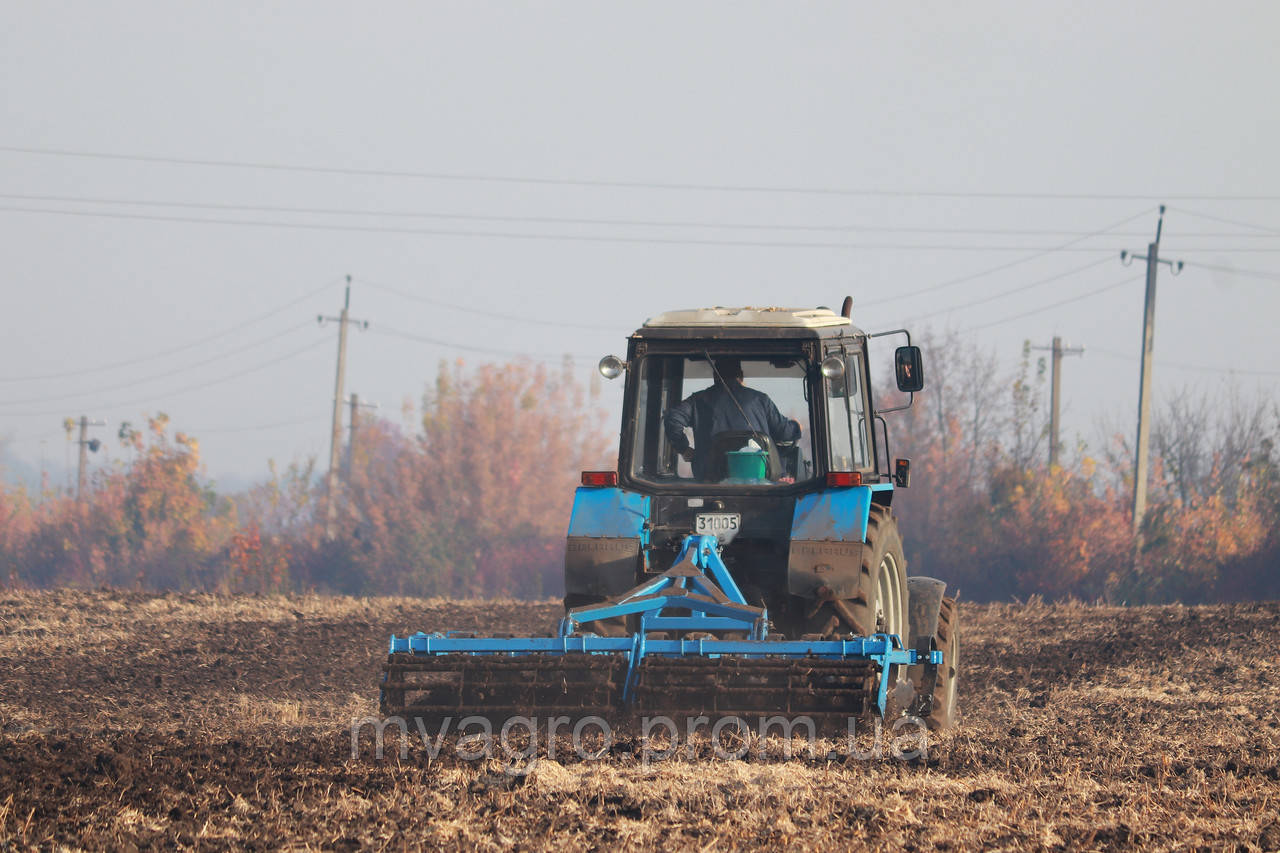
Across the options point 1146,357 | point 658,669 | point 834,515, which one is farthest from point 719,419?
point 1146,357

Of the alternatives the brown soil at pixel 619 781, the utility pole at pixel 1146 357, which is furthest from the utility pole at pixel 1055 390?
the brown soil at pixel 619 781

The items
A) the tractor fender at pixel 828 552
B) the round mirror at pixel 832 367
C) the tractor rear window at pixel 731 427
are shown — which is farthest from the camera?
the tractor rear window at pixel 731 427

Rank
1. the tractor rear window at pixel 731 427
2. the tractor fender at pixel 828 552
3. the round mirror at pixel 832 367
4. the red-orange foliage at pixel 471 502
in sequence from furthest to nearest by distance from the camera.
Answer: the red-orange foliage at pixel 471 502 → the tractor rear window at pixel 731 427 → the round mirror at pixel 832 367 → the tractor fender at pixel 828 552

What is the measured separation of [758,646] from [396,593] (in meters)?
39.3

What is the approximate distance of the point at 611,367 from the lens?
8.56 meters

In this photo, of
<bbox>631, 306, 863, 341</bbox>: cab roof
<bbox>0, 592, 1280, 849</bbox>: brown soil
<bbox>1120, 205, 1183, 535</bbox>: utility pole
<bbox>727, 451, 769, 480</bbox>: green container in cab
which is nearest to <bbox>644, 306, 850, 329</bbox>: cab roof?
<bbox>631, 306, 863, 341</bbox>: cab roof

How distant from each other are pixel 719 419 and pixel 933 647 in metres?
1.98

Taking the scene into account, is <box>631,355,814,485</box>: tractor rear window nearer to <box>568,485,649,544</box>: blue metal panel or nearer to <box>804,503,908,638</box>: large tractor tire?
<box>568,485,649,544</box>: blue metal panel

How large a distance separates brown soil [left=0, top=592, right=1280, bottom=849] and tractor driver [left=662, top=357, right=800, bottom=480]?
205cm

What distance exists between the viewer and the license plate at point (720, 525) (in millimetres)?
8375

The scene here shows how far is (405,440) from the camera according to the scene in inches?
2158

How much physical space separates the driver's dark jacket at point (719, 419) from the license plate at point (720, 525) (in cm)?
40

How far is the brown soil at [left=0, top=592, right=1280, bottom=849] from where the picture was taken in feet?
18.2

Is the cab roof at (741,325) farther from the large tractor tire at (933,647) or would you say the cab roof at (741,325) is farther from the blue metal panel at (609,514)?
the large tractor tire at (933,647)
